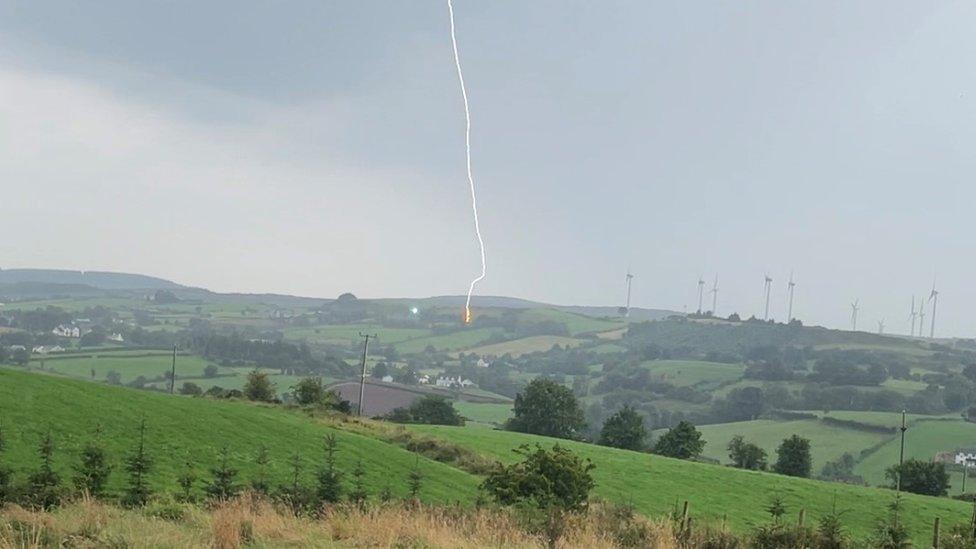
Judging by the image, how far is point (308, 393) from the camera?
65.4 metres

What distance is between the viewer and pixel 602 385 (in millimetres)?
166625

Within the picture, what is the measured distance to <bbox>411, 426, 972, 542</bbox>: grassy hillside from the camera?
44.4 meters

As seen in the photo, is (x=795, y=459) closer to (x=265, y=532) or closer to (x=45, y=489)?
(x=45, y=489)

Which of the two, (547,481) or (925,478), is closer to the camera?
(547,481)

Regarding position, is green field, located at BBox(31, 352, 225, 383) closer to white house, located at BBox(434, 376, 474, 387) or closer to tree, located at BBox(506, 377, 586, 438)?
white house, located at BBox(434, 376, 474, 387)

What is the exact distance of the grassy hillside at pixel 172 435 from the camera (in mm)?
28719

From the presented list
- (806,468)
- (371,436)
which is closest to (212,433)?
(371,436)

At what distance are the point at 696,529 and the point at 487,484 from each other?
7.27 metres

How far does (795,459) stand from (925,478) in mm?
11982

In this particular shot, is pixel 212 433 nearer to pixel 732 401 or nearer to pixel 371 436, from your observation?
pixel 371 436

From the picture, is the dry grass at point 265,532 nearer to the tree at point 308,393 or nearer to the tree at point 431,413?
the tree at point 308,393

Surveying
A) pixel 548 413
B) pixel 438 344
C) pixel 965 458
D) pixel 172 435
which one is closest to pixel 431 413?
pixel 548 413

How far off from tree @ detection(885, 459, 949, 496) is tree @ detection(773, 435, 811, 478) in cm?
927

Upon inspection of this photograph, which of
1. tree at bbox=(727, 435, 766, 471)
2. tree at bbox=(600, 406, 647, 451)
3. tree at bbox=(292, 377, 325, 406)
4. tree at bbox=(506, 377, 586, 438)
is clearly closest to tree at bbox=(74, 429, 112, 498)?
tree at bbox=(292, 377, 325, 406)
